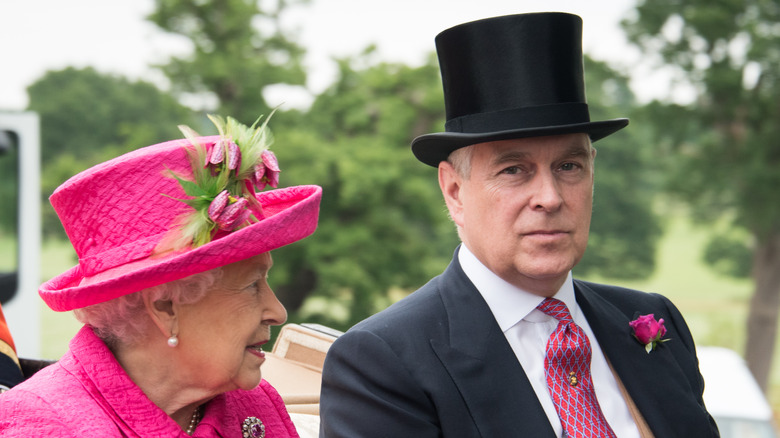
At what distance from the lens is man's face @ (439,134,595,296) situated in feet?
6.24

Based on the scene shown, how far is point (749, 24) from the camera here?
33.3ft

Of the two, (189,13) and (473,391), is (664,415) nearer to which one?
(473,391)

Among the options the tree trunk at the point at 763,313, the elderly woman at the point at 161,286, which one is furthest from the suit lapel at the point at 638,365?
the tree trunk at the point at 763,313

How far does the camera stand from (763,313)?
1163cm

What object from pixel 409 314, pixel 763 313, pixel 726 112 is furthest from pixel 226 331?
pixel 763 313

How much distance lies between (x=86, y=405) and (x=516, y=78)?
1.18 m

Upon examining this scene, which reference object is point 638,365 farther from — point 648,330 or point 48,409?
point 48,409

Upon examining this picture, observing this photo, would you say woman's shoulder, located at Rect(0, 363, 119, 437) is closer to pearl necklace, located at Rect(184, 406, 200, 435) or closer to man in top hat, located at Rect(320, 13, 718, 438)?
pearl necklace, located at Rect(184, 406, 200, 435)

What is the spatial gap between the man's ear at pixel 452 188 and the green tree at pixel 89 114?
990 centimetres

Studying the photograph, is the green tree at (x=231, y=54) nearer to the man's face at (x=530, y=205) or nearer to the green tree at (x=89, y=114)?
the green tree at (x=89, y=114)

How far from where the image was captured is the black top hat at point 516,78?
6.38ft

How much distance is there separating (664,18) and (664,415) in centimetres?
988

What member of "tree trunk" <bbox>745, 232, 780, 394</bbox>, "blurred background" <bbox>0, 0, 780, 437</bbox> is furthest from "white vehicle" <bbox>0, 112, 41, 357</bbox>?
"tree trunk" <bbox>745, 232, 780, 394</bbox>

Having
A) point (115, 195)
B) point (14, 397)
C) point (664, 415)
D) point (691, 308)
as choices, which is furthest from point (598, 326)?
point (691, 308)
